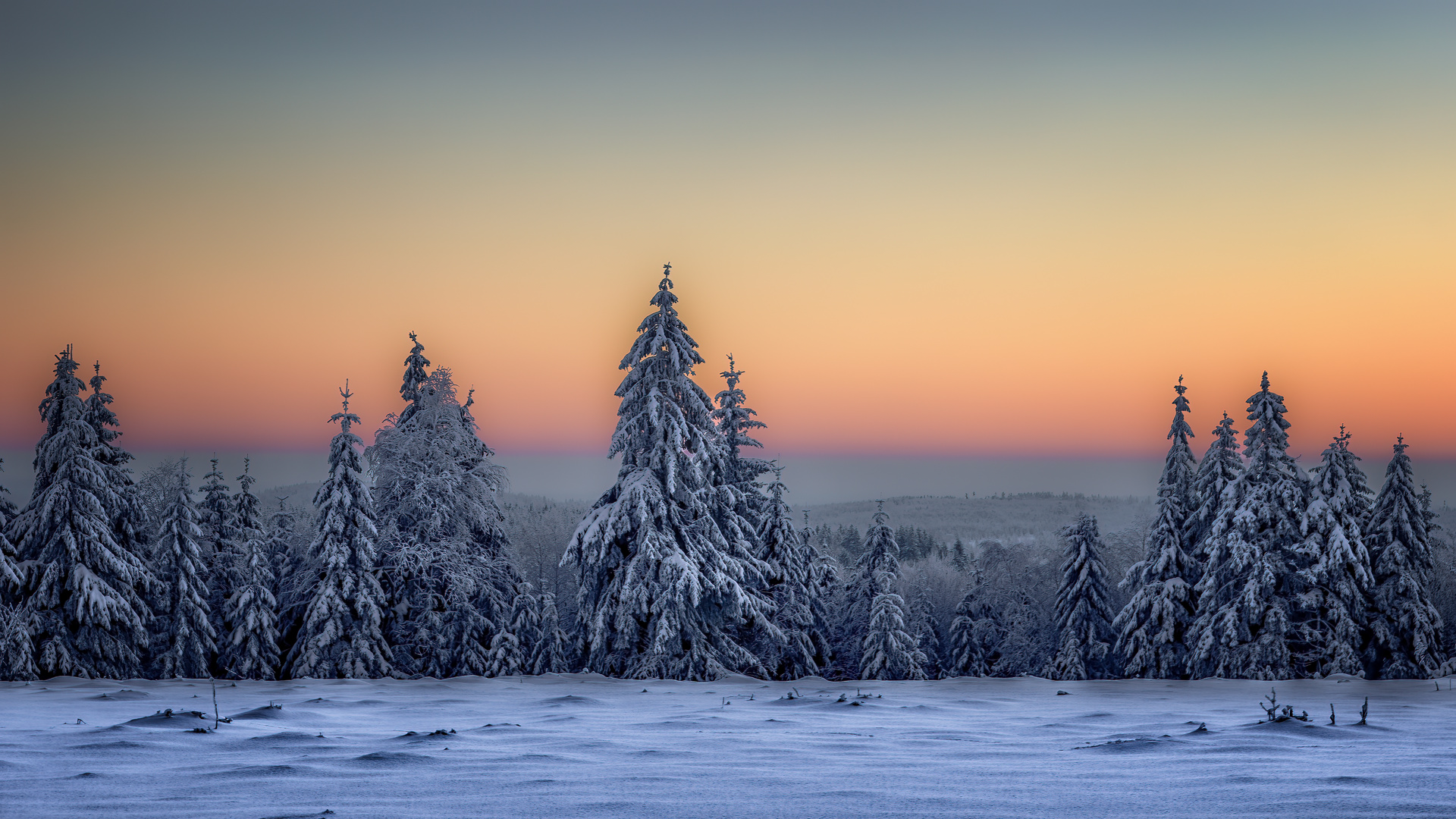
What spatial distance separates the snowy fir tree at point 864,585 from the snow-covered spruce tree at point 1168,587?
11071 millimetres

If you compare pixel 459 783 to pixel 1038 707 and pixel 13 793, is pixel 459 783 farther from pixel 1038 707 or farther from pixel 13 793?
pixel 1038 707

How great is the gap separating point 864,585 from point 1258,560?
728 inches

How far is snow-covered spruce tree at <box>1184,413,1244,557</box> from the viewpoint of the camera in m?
38.1

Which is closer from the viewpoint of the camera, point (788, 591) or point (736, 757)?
point (736, 757)

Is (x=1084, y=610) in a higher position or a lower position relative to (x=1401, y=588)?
lower

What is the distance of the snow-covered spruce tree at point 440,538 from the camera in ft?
104

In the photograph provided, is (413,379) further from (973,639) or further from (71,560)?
(973,639)

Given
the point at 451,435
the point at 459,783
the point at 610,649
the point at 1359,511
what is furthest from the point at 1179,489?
the point at 459,783

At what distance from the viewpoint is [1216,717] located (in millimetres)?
8547

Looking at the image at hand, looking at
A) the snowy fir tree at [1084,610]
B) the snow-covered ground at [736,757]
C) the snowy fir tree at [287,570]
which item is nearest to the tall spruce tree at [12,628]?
the snowy fir tree at [287,570]

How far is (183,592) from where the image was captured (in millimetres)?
33938

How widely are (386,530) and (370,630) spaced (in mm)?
3015

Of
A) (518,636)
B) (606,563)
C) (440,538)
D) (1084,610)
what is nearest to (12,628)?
(440,538)

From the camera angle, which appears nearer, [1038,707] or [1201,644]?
[1038,707]
